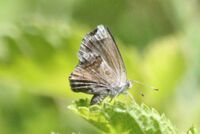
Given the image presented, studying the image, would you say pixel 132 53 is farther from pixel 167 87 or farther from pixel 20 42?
pixel 20 42

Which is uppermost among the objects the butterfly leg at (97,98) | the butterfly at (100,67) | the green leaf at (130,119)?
the butterfly at (100,67)

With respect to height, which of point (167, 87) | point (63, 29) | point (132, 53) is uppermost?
point (63, 29)

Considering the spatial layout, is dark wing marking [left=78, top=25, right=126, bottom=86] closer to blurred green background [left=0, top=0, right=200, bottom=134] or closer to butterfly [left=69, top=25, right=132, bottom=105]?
butterfly [left=69, top=25, right=132, bottom=105]

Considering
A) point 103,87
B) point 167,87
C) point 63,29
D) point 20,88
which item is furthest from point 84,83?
point 20,88

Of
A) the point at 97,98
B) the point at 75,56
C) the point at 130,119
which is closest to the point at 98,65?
the point at 97,98

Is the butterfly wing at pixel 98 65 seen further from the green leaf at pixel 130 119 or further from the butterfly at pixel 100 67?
the green leaf at pixel 130 119

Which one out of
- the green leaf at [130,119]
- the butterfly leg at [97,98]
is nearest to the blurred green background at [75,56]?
the butterfly leg at [97,98]

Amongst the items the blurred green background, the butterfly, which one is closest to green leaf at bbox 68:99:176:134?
the butterfly

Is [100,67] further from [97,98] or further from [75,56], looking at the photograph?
[75,56]
